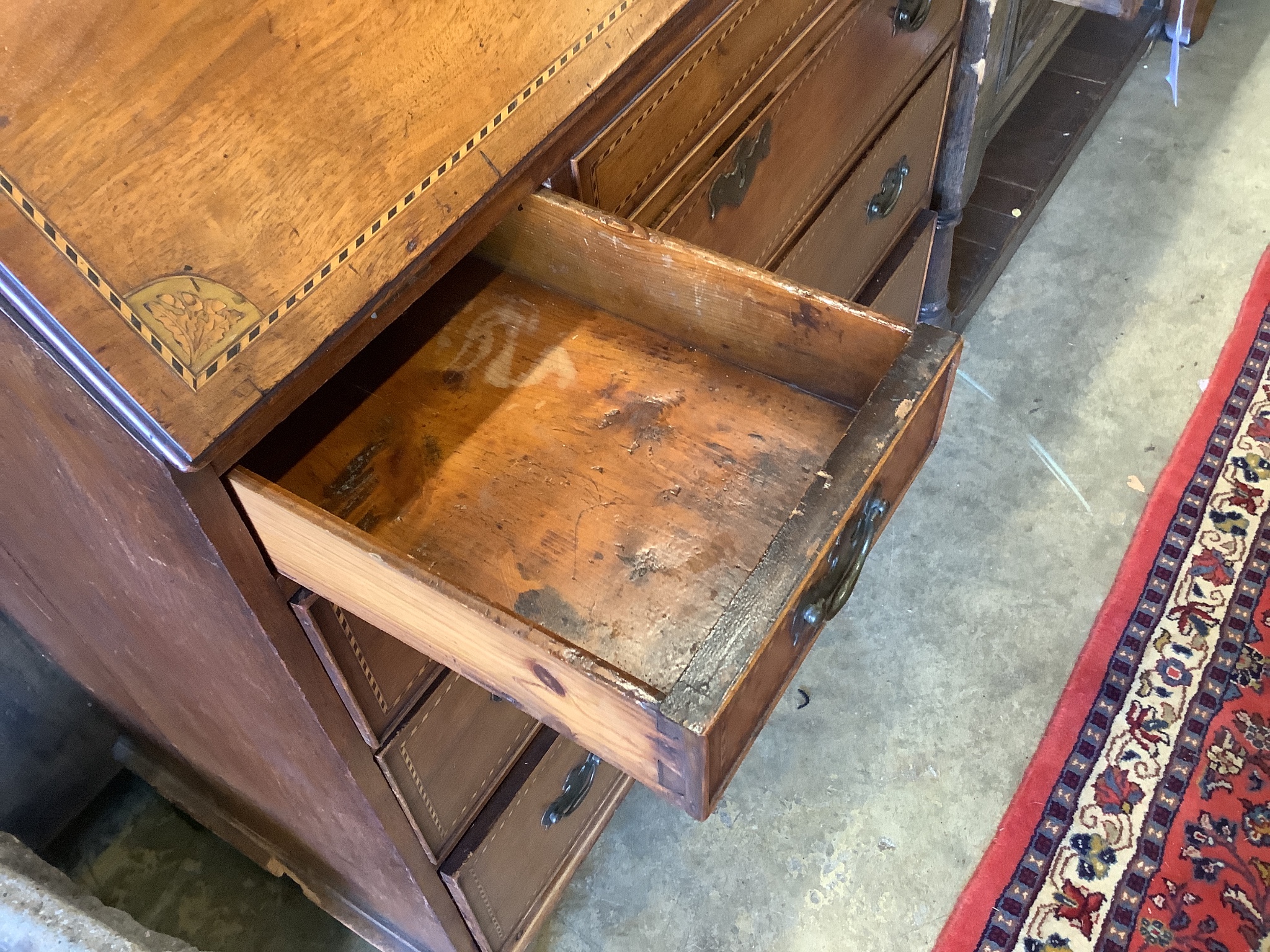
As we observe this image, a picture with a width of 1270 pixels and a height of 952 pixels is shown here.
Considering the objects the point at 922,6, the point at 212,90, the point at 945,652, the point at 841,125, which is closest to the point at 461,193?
the point at 212,90

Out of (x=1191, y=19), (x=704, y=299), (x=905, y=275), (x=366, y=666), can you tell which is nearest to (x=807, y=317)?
(x=704, y=299)

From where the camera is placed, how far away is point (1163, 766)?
1.34 meters

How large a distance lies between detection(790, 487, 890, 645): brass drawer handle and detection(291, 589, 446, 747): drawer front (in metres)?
0.29

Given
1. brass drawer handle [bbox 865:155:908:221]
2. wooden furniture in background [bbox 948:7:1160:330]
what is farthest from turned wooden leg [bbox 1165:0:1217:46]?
brass drawer handle [bbox 865:155:908:221]

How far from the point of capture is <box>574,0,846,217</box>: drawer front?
0.77 m

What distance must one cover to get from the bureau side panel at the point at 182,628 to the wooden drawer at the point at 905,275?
929 mm

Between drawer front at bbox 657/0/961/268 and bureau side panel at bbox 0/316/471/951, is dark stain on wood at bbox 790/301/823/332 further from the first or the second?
bureau side panel at bbox 0/316/471/951

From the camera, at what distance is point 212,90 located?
1.84 feet

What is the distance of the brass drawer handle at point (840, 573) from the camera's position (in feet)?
1.82

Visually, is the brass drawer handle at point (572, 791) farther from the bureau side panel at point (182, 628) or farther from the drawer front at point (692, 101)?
the drawer front at point (692, 101)

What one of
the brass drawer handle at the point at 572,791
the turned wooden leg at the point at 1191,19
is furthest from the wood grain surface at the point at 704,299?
the turned wooden leg at the point at 1191,19

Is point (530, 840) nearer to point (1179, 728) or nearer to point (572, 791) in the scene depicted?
point (572, 791)

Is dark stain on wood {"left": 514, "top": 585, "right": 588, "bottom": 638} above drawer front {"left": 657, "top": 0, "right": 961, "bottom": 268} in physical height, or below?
above

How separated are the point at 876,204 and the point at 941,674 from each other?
683mm
